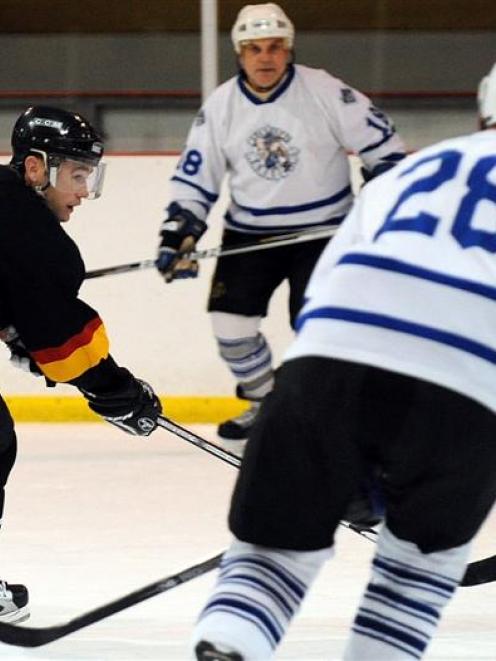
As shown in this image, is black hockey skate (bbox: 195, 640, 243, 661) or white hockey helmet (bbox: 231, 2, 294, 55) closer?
black hockey skate (bbox: 195, 640, 243, 661)

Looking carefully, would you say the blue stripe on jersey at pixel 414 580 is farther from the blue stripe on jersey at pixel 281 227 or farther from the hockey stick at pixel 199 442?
the blue stripe on jersey at pixel 281 227

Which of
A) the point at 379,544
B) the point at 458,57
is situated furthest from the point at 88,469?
the point at 458,57

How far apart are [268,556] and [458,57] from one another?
524cm

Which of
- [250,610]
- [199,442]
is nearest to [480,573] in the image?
[199,442]

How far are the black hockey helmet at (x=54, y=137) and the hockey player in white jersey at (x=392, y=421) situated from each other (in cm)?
99

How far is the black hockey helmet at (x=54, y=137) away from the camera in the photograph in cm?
258

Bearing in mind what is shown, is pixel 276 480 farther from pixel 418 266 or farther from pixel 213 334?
pixel 213 334

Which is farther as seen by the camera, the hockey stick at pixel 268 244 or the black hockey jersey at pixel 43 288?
the hockey stick at pixel 268 244

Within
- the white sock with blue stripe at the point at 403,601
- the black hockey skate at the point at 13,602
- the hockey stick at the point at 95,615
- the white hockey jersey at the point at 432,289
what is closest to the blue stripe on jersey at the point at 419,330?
the white hockey jersey at the point at 432,289

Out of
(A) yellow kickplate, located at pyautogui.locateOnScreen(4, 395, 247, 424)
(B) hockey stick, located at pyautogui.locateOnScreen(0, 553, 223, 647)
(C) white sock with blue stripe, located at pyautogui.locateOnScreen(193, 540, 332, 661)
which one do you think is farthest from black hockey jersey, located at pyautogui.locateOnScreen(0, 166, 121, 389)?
(A) yellow kickplate, located at pyautogui.locateOnScreen(4, 395, 247, 424)

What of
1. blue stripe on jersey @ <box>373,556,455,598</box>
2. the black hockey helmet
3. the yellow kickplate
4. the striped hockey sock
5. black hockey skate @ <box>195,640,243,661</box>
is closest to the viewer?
black hockey skate @ <box>195,640,243,661</box>

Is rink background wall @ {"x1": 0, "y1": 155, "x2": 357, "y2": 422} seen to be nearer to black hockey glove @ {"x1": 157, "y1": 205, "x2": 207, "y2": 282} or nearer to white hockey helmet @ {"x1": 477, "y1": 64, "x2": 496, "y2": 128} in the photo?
black hockey glove @ {"x1": 157, "y1": 205, "x2": 207, "y2": 282}

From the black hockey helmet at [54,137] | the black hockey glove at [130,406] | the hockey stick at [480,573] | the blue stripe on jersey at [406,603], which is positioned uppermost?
the black hockey helmet at [54,137]

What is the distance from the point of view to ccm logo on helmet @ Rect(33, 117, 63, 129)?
2598 millimetres
